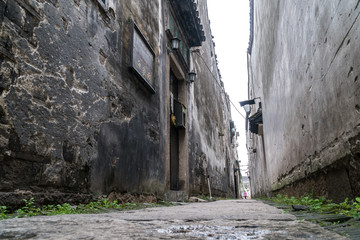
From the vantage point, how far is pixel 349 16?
204 cm

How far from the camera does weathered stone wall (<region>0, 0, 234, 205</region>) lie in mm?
2326

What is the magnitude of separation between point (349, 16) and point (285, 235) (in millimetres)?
1682

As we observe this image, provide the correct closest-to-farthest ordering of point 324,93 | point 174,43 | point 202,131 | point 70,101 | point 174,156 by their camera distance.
Answer: point 324,93 → point 70,101 → point 174,43 → point 174,156 → point 202,131

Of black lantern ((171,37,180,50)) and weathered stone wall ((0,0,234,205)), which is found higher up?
black lantern ((171,37,180,50))

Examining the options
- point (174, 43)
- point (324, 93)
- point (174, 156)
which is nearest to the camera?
point (324, 93)

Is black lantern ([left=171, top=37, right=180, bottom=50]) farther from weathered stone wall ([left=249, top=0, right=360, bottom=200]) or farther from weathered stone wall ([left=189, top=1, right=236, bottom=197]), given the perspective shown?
weathered stone wall ([left=249, top=0, right=360, bottom=200])

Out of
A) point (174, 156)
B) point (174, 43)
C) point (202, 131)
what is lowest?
point (174, 156)

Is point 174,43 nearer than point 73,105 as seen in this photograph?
No

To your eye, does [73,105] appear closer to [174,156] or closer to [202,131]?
[174,156]

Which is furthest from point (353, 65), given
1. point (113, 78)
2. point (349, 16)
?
point (113, 78)

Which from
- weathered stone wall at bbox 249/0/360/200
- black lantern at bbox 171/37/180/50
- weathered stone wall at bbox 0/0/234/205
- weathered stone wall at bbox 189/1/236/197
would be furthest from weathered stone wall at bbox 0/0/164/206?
weathered stone wall at bbox 189/1/236/197

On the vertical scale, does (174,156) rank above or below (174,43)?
below

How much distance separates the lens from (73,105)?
3.07 metres

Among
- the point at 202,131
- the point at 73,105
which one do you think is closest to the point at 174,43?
the point at 202,131
